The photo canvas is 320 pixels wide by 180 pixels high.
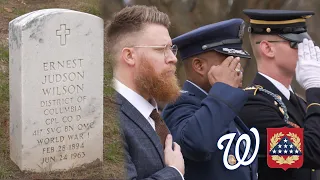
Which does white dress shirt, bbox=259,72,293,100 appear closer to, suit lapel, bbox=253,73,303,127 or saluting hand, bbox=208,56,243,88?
suit lapel, bbox=253,73,303,127

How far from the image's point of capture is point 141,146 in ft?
7.14

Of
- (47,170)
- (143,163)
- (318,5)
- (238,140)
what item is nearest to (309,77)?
(238,140)

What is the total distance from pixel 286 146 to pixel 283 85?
0.39m

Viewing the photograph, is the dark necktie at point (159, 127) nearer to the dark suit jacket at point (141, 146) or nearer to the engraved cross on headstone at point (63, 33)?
the dark suit jacket at point (141, 146)

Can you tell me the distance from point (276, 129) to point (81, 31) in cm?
181

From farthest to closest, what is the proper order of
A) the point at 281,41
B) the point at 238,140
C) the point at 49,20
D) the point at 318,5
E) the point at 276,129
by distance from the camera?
the point at 318,5
the point at 49,20
the point at 281,41
the point at 276,129
the point at 238,140

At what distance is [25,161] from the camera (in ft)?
13.8

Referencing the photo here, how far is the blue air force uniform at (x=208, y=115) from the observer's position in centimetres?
241

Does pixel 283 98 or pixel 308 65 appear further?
pixel 283 98

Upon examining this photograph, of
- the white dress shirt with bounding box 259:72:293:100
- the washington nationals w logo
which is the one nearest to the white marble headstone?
the white dress shirt with bounding box 259:72:293:100

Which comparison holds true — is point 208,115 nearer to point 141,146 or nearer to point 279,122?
point 141,146

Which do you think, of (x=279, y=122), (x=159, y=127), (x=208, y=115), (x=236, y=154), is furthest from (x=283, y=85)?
(x=159, y=127)

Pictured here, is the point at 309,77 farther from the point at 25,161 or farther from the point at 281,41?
the point at 25,161

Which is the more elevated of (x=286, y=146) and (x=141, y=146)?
(x=141, y=146)
